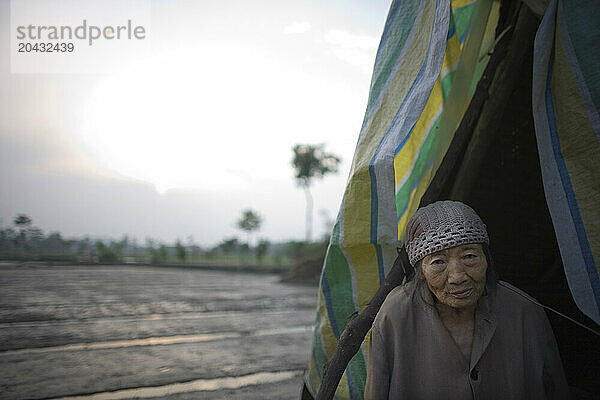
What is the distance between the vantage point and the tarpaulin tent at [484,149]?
5.40 ft

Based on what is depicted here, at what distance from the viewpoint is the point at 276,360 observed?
4.59 metres

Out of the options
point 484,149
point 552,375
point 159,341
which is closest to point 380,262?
point 552,375

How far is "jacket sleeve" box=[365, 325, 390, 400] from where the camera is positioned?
1546 mm

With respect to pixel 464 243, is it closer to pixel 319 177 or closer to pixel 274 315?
pixel 274 315

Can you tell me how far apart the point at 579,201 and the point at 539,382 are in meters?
0.66

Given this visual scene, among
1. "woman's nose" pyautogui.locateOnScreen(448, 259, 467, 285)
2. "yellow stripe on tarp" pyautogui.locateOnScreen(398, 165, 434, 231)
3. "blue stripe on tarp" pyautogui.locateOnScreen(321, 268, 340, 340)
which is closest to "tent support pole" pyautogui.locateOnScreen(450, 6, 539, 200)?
"yellow stripe on tarp" pyautogui.locateOnScreen(398, 165, 434, 231)

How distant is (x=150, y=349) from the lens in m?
4.96

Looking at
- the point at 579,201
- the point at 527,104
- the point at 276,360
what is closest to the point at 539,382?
the point at 579,201

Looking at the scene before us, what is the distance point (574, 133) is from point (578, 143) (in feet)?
0.13

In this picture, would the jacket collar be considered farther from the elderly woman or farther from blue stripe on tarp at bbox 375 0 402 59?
blue stripe on tarp at bbox 375 0 402 59

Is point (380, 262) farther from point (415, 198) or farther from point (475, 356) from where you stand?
point (475, 356)

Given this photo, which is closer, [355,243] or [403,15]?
[355,243]

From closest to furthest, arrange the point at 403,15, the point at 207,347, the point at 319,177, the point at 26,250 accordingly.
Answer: the point at 403,15 < the point at 207,347 < the point at 26,250 < the point at 319,177

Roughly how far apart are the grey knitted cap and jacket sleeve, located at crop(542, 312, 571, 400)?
1.29 ft
